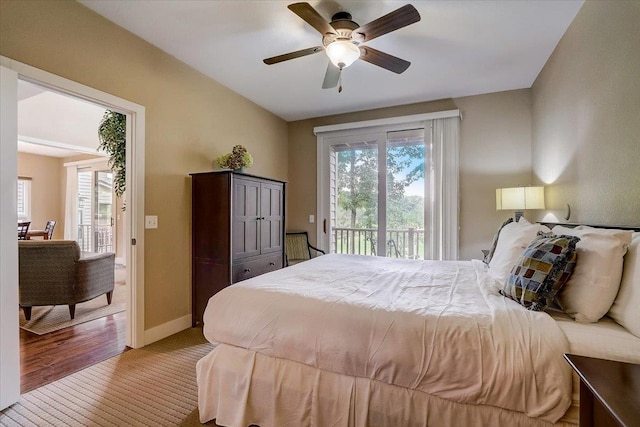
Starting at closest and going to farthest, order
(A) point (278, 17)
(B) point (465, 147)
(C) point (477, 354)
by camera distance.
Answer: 1. (C) point (477, 354)
2. (A) point (278, 17)
3. (B) point (465, 147)

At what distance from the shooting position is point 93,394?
191cm

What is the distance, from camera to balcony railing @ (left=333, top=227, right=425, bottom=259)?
13.5 feet

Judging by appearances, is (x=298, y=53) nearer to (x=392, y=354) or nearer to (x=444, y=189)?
(x=392, y=354)

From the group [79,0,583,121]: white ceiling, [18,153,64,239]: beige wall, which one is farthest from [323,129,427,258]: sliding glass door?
[18,153,64,239]: beige wall

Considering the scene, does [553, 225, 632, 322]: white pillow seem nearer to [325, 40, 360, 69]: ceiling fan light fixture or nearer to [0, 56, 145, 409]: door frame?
[325, 40, 360, 69]: ceiling fan light fixture

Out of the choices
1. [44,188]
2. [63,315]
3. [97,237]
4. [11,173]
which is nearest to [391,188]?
[11,173]

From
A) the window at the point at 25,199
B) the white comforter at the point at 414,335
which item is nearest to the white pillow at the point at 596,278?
the white comforter at the point at 414,335

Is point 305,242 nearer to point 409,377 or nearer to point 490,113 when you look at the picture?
point 490,113

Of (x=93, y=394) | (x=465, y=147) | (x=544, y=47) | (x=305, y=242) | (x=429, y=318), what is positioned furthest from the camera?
(x=305, y=242)

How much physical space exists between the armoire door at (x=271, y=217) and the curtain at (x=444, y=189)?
2028mm

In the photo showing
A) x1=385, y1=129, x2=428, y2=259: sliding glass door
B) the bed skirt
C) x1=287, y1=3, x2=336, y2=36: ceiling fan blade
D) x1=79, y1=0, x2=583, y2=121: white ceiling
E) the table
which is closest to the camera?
the bed skirt

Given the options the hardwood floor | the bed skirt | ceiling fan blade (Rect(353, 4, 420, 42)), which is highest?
ceiling fan blade (Rect(353, 4, 420, 42))

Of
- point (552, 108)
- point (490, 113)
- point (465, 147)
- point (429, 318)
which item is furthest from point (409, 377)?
point (490, 113)

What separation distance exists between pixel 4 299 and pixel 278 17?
2.66 metres
